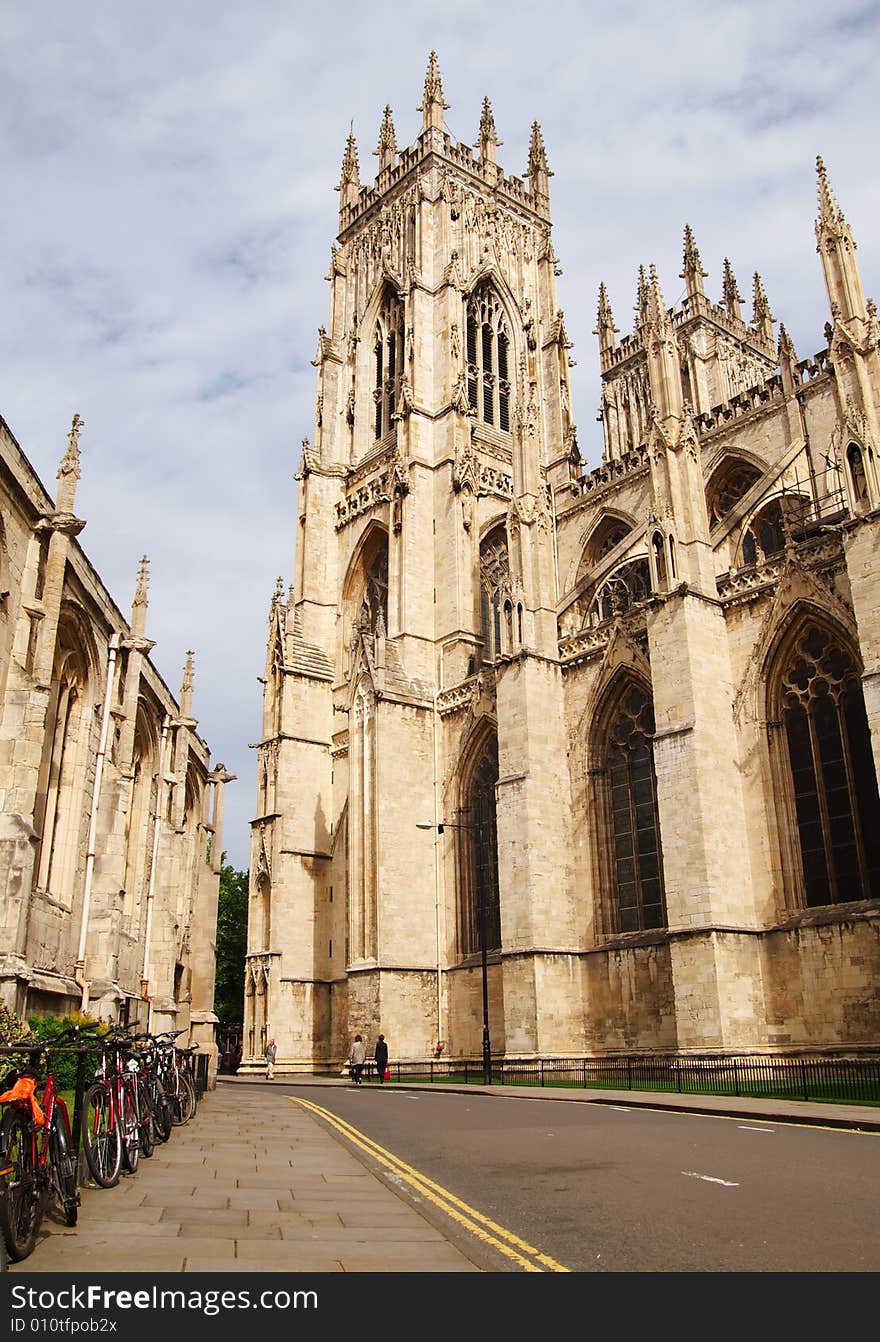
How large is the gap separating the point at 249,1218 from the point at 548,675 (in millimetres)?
24731

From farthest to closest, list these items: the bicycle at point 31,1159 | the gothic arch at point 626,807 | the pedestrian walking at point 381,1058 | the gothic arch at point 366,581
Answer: the gothic arch at point 366,581 → the pedestrian walking at point 381,1058 → the gothic arch at point 626,807 → the bicycle at point 31,1159

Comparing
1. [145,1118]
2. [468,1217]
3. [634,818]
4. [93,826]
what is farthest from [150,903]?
[468,1217]

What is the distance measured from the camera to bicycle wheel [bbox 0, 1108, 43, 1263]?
5641 millimetres

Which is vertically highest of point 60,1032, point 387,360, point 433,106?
point 433,106

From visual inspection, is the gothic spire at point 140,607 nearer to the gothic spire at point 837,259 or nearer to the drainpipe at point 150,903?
the drainpipe at point 150,903

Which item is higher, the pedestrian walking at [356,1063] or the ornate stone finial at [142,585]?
the ornate stone finial at [142,585]

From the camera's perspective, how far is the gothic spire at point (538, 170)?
176 feet

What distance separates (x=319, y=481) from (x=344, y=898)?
691 inches

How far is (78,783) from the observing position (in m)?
21.0

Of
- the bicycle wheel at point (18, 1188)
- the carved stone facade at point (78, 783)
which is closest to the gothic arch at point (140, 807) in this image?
the carved stone facade at point (78, 783)

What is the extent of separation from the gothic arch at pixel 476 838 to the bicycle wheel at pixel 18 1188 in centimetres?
2782

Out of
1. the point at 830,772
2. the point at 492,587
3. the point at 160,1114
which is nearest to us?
the point at 160,1114

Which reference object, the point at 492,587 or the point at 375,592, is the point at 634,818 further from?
the point at 375,592

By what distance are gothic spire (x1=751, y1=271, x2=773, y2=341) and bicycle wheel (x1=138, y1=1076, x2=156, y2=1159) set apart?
5435cm
